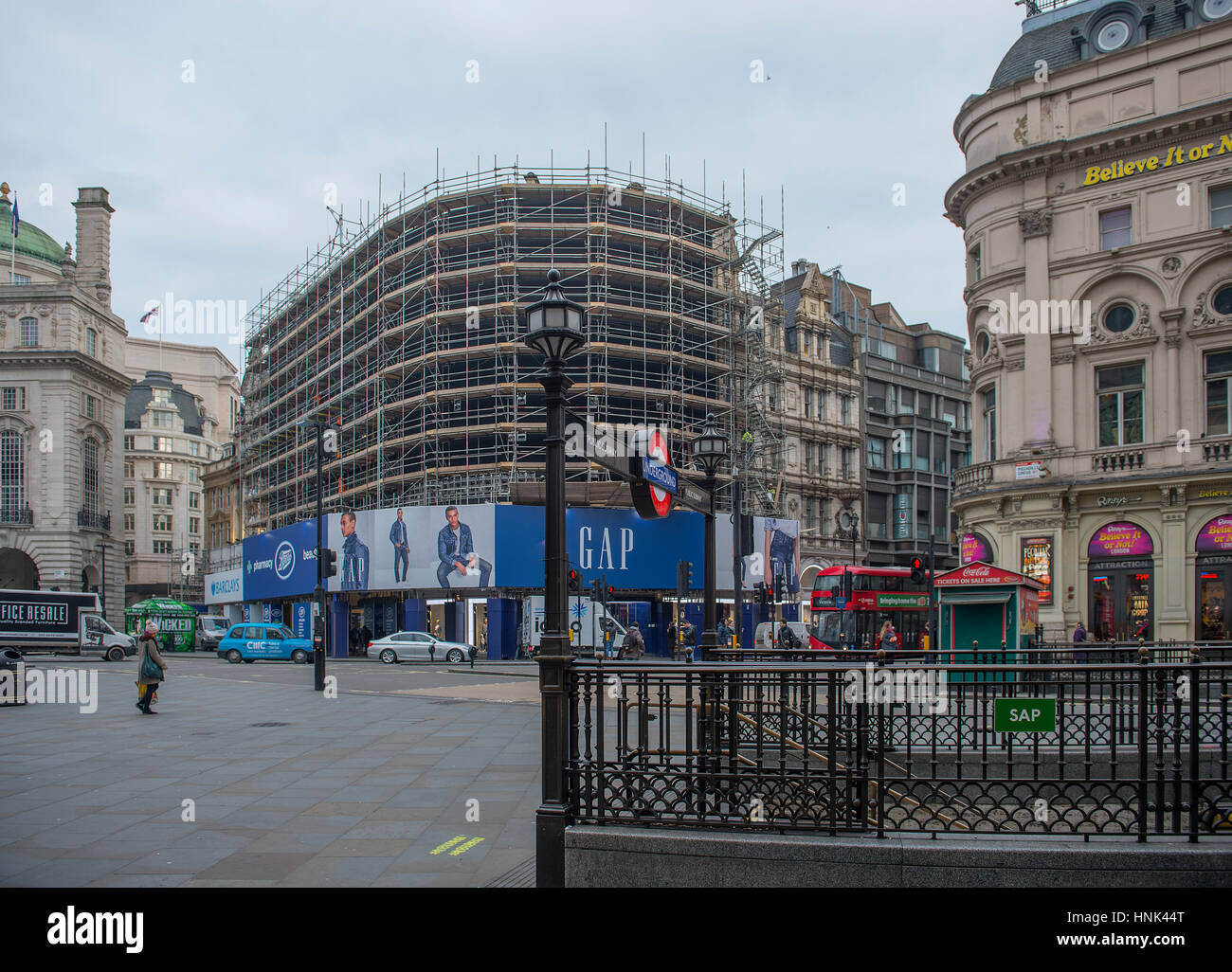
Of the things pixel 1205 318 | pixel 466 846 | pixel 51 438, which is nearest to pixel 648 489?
pixel 466 846

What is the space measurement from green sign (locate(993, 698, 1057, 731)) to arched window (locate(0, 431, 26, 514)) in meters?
74.5

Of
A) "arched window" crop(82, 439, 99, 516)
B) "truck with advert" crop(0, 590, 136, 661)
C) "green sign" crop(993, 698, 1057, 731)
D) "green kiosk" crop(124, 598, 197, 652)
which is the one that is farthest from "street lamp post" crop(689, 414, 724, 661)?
"arched window" crop(82, 439, 99, 516)

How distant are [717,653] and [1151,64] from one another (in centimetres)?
2987

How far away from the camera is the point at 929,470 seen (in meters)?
64.1

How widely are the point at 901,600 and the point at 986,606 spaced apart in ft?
48.9

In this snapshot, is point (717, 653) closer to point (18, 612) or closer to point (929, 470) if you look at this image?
point (18, 612)

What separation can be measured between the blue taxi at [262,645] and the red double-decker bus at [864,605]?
22.9 m

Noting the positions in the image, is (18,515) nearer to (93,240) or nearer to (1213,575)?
(93,240)

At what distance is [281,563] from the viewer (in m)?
54.7

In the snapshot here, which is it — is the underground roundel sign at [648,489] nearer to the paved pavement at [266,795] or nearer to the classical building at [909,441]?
the paved pavement at [266,795]

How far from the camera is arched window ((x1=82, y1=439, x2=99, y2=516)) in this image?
230 feet

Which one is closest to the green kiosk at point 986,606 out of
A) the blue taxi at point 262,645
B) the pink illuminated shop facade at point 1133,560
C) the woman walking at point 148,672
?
the pink illuminated shop facade at point 1133,560

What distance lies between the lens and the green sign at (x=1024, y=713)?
20.3 ft
